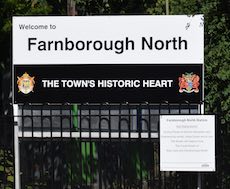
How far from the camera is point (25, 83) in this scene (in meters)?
7.86

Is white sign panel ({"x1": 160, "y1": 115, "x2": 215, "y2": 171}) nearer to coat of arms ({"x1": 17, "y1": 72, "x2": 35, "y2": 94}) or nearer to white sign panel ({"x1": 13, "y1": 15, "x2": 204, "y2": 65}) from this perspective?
white sign panel ({"x1": 13, "y1": 15, "x2": 204, "y2": 65})

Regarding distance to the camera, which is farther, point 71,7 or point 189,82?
point 71,7

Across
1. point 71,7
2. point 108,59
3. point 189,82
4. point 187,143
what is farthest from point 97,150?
point 71,7

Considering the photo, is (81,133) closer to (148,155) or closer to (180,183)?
(148,155)

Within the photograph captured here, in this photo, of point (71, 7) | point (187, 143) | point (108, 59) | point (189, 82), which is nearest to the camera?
point (187, 143)

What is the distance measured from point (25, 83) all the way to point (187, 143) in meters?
2.12

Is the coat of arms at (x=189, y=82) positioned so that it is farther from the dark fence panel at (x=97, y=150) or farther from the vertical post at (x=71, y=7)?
A: the vertical post at (x=71, y=7)

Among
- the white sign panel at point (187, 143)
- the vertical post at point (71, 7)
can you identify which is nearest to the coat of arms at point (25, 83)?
the white sign panel at point (187, 143)

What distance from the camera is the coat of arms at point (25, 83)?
7844 millimetres

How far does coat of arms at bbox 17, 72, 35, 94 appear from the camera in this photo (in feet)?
25.7

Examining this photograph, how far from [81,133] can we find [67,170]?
53 cm

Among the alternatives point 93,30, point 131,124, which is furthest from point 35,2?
point 131,124

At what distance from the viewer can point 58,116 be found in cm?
748

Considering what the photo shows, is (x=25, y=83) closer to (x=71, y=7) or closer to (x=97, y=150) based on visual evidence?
(x=97, y=150)
